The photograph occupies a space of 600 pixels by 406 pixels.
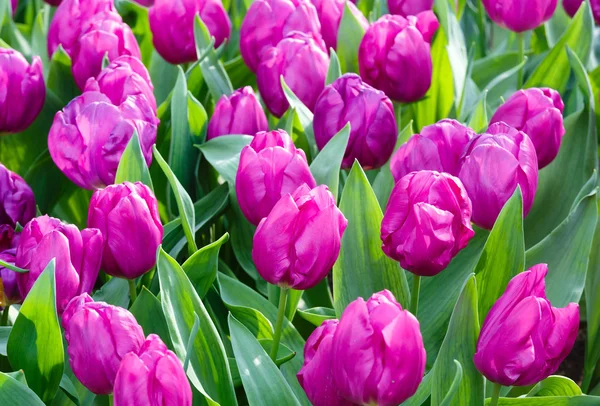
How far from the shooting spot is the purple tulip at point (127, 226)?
887 mm

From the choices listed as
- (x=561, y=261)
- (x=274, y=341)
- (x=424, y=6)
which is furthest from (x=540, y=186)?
(x=274, y=341)

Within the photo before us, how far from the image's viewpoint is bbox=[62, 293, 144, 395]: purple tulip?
0.76 m

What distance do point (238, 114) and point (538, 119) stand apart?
0.36m

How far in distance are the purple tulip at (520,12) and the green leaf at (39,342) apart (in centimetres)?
83

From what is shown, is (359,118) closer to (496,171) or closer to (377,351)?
(496,171)

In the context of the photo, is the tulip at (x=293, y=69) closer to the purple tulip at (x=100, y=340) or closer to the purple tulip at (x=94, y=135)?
the purple tulip at (x=94, y=135)

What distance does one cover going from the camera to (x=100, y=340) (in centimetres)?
76

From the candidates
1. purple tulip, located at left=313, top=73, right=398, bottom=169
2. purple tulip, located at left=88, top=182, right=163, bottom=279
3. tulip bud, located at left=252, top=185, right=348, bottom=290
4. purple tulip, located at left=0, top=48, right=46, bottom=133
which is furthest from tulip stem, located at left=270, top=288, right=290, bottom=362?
purple tulip, located at left=0, top=48, right=46, bottom=133

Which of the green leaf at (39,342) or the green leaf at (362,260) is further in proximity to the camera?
the green leaf at (362,260)

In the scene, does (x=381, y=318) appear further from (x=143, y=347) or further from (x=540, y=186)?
(x=540, y=186)

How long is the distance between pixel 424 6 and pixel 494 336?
2.78 ft

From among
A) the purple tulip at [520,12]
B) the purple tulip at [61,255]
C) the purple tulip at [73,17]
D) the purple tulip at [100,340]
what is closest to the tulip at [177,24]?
the purple tulip at [73,17]

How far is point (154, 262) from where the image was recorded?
927 mm

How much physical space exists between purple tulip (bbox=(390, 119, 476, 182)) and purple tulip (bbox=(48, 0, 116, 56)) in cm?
59
